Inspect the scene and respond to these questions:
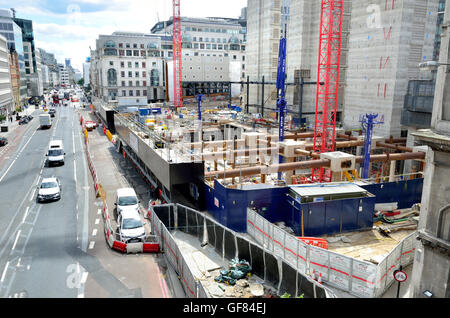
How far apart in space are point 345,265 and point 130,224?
488 inches

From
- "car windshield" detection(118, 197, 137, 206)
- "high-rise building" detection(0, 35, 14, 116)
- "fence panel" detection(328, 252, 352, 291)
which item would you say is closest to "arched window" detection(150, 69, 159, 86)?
"high-rise building" detection(0, 35, 14, 116)

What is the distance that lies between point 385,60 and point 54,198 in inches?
1417

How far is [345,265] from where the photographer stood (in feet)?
50.2

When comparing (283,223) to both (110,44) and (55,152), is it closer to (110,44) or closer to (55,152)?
(55,152)

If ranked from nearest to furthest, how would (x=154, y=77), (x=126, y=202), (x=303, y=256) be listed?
(x=303, y=256) → (x=126, y=202) → (x=154, y=77)

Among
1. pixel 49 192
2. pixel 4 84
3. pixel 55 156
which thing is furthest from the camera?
pixel 4 84

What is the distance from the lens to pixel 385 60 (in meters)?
38.5

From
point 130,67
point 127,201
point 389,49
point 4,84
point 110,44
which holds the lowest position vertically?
point 127,201

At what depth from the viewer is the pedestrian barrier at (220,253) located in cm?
1323

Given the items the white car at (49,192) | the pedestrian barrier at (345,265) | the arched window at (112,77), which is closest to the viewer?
the pedestrian barrier at (345,265)

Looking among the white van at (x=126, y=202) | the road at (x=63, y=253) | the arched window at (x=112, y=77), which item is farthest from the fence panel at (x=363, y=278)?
the arched window at (x=112, y=77)

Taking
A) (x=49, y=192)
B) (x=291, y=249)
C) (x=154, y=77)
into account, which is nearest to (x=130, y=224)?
(x=291, y=249)

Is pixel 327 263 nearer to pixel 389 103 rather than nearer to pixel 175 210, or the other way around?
pixel 175 210

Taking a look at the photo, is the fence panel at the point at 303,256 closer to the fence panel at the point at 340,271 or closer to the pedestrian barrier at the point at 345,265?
the pedestrian barrier at the point at 345,265
